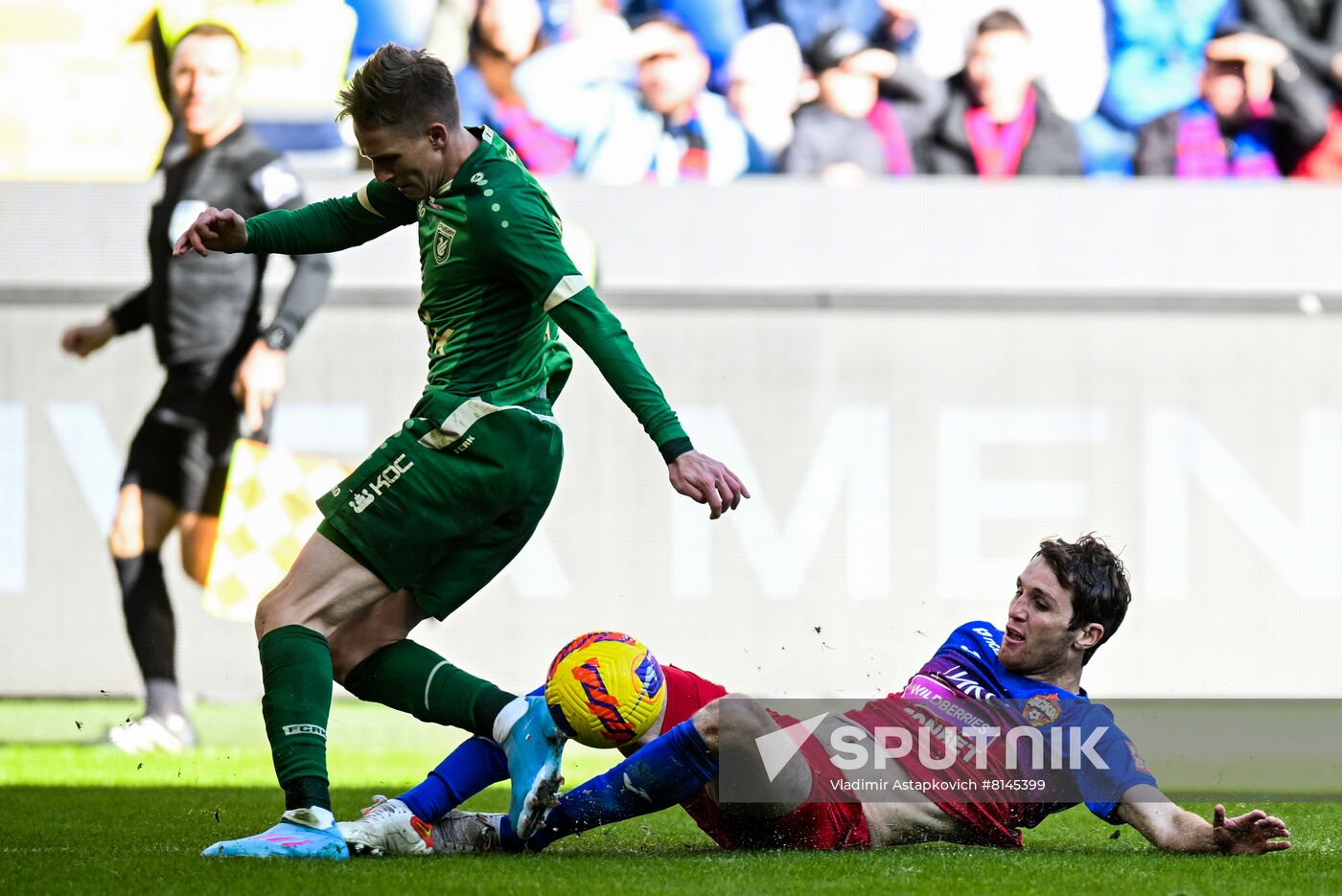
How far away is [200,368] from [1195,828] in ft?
21.0

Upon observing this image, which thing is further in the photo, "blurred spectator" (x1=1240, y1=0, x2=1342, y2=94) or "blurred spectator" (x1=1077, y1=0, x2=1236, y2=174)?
"blurred spectator" (x1=1240, y1=0, x2=1342, y2=94)

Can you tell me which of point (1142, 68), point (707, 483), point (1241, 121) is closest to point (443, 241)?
point (707, 483)

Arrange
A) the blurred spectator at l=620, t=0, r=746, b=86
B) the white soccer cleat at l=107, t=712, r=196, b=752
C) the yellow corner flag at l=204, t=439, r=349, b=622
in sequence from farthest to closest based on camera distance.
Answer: the blurred spectator at l=620, t=0, r=746, b=86 → the yellow corner flag at l=204, t=439, r=349, b=622 → the white soccer cleat at l=107, t=712, r=196, b=752

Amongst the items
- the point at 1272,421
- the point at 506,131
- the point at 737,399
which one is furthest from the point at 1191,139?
the point at 506,131

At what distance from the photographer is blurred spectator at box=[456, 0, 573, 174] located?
9961mm

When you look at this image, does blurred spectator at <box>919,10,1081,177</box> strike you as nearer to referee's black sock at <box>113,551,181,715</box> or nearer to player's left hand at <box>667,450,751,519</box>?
referee's black sock at <box>113,551,181,715</box>

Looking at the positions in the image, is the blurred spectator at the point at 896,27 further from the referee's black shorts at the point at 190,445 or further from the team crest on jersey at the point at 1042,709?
the team crest on jersey at the point at 1042,709

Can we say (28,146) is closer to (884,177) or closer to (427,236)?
(884,177)

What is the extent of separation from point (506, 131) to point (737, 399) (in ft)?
7.23

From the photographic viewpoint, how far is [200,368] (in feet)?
28.0

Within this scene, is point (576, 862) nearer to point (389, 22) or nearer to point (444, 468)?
point (444, 468)

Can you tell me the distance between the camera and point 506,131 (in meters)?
9.98

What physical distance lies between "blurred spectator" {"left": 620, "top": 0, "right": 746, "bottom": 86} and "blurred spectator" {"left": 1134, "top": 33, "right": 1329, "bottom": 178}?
264 cm

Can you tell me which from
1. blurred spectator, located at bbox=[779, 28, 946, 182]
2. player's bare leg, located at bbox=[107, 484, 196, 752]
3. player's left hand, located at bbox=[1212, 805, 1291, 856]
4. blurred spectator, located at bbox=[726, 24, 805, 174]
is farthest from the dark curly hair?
blurred spectator, located at bbox=[726, 24, 805, 174]
